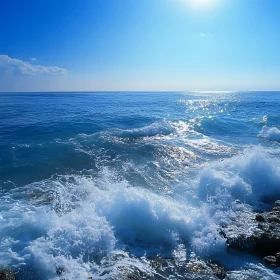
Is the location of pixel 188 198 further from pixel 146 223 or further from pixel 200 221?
pixel 146 223

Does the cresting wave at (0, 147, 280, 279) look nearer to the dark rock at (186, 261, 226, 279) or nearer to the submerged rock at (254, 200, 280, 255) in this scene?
the dark rock at (186, 261, 226, 279)

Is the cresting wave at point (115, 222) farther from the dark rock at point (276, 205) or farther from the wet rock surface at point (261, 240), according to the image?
the dark rock at point (276, 205)

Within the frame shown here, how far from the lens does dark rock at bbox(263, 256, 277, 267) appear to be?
6237 mm

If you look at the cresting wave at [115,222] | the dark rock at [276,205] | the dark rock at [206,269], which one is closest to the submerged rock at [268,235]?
the cresting wave at [115,222]

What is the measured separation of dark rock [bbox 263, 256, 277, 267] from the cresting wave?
0.32 m

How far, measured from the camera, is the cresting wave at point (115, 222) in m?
6.32

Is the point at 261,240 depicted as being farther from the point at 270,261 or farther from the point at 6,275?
the point at 6,275

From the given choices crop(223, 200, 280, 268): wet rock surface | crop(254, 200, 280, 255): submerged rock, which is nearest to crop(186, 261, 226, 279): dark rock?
crop(223, 200, 280, 268): wet rock surface

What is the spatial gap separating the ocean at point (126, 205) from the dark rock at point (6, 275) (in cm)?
16

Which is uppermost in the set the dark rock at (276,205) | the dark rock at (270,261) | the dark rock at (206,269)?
the dark rock at (276,205)

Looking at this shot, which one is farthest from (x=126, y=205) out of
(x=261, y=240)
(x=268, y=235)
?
(x=268, y=235)

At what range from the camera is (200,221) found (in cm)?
820

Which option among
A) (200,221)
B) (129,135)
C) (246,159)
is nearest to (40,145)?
(129,135)

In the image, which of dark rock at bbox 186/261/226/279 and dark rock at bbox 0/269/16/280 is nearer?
dark rock at bbox 0/269/16/280
